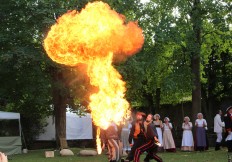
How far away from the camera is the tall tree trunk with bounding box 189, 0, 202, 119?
27.8 metres

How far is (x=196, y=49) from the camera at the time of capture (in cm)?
2761

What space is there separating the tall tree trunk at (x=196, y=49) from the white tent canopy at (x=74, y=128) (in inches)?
436

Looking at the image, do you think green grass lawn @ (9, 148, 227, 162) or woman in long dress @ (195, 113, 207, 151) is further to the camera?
woman in long dress @ (195, 113, 207, 151)

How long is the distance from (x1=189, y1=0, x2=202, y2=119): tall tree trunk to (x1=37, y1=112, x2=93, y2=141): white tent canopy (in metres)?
11.1

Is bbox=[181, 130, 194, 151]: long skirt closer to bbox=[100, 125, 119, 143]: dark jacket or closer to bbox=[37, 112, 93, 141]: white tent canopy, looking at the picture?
bbox=[100, 125, 119, 143]: dark jacket

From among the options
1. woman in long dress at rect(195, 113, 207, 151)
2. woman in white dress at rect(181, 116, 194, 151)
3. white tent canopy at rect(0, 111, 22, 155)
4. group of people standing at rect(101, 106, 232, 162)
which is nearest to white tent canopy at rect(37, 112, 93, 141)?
white tent canopy at rect(0, 111, 22, 155)

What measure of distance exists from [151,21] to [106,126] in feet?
47.3

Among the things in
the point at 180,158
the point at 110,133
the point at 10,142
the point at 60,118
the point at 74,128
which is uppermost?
the point at 60,118

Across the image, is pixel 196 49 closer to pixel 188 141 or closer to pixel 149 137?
pixel 188 141

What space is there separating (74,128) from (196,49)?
1320cm

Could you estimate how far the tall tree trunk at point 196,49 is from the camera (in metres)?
27.8

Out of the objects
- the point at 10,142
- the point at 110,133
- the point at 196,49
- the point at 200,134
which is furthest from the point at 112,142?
the point at 196,49

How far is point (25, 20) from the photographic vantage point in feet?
82.3

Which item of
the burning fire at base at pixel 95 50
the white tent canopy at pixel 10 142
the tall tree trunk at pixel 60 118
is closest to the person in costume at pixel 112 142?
the burning fire at base at pixel 95 50
